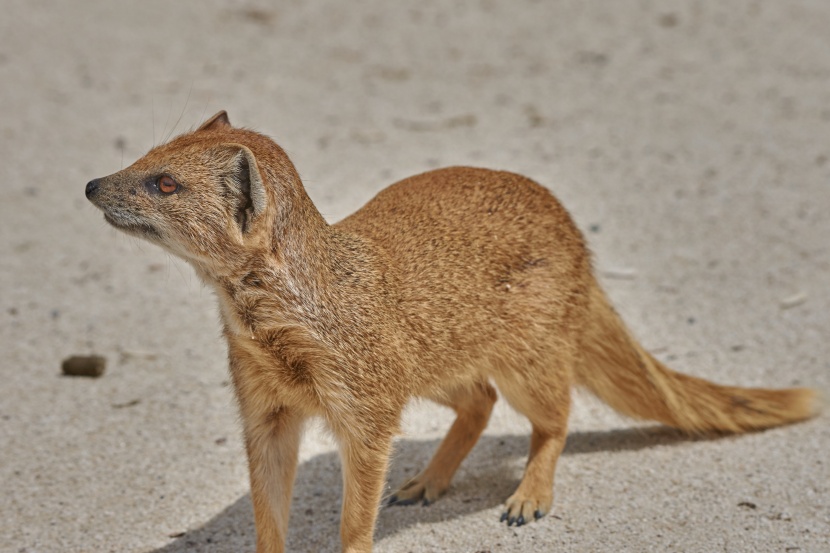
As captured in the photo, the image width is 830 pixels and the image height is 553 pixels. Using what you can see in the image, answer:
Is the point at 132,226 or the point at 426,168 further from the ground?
the point at 132,226

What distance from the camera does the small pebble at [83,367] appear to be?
443cm

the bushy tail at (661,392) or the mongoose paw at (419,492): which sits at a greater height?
the bushy tail at (661,392)

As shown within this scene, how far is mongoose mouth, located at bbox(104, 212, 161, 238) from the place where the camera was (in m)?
2.88

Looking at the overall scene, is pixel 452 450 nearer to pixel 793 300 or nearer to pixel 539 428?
pixel 539 428

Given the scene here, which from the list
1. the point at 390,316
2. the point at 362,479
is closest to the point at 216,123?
the point at 390,316

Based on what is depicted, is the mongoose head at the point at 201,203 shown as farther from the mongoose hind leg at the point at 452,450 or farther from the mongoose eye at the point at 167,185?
the mongoose hind leg at the point at 452,450

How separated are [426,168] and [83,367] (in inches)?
101

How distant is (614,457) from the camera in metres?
3.89

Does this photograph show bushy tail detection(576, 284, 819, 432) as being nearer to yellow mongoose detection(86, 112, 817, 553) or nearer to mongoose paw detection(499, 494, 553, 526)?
yellow mongoose detection(86, 112, 817, 553)

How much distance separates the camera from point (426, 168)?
625 centimetres

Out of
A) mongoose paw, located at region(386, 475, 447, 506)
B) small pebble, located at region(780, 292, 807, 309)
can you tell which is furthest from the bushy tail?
small pebble, located at region(780, 292, 807, 309)

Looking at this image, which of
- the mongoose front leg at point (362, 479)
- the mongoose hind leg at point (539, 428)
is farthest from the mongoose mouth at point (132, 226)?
the mongoose hind leg at point (539, 428)

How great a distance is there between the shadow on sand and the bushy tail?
15 cm

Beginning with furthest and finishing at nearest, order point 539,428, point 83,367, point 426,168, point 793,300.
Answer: point 426,168
point 793,300
point 83,367
point 539,428
